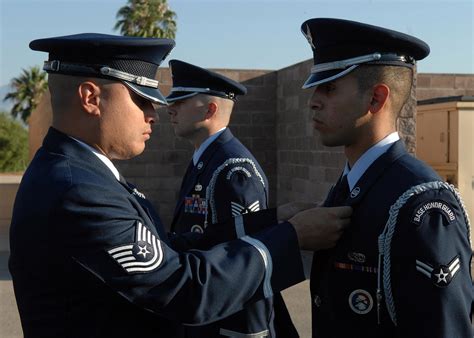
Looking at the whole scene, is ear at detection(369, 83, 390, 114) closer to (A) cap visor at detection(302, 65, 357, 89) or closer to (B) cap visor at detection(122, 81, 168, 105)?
(A) cap visor at detection(302, 65, 357, 89)

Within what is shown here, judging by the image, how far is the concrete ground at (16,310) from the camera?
20.0 feet

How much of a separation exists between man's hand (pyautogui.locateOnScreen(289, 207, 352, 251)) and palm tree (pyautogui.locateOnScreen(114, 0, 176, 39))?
33.8 metres

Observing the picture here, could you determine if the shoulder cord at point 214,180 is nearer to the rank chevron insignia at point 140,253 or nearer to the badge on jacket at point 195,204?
the badge on jacket at point 195,204

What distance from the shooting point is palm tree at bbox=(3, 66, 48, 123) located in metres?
52.4

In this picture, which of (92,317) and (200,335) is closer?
(92,317)

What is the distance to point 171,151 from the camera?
1187 centimetres

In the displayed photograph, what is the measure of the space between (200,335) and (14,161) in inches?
1526

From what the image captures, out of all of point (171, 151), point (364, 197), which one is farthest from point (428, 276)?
point (171, 151)

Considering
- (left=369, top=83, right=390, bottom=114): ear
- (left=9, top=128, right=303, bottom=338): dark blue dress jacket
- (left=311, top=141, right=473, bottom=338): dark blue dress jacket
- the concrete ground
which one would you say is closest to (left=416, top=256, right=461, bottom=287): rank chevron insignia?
(left=311, top=141, right=473, bottom=338): dark blue dress jacket

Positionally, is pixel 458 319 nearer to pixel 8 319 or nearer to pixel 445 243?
pixel 445 243

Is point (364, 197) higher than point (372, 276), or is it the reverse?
point (364, 197)

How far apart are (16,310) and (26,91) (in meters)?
48.6

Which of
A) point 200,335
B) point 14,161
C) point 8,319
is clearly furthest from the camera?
point 14,161

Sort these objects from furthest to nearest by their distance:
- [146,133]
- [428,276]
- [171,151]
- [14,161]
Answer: [14,161] < [171,151] < [146,133] < [428,276]
